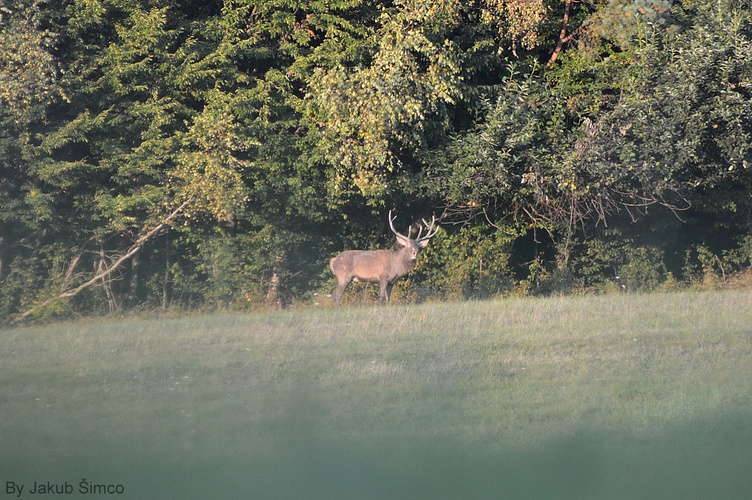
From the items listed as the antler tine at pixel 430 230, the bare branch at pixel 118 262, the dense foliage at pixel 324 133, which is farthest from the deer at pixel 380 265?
the bare branch at pixel 118 262

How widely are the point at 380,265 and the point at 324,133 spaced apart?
3012 millimetres

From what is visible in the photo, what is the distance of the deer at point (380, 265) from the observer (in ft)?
61.8

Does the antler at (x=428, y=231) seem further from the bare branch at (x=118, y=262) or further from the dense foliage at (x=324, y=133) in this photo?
the bare branch at (x=118, y=262)

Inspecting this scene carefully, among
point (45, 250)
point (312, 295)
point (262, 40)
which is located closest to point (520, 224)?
point (312, 295)

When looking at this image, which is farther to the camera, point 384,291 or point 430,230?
point 430,230

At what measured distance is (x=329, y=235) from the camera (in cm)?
2077

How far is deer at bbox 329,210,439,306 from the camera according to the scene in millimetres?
18828

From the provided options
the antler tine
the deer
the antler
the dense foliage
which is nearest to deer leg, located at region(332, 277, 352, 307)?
the deer

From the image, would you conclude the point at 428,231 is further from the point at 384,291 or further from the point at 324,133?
the point at 324,133

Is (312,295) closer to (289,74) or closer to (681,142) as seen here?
(289,74)

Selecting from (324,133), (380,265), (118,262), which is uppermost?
(324,133)

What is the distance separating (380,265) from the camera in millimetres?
18953

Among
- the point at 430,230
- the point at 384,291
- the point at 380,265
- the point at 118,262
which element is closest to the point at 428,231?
the point at 430,230

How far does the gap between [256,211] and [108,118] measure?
3638mm
